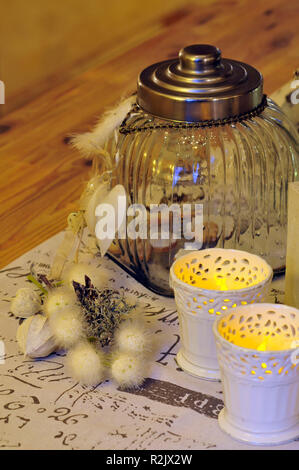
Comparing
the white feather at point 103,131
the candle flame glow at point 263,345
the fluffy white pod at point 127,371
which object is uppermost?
the white feather at point 103,131

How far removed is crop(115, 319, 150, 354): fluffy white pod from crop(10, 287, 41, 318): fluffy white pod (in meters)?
0.12

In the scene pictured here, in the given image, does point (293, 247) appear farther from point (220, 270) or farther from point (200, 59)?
point (200, 59)

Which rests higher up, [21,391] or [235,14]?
[235,14]

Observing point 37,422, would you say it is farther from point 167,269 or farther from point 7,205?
point 7,205

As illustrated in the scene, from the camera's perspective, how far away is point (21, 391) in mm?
704

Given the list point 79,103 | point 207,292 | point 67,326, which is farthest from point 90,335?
point 79,103

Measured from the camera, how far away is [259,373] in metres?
0.59

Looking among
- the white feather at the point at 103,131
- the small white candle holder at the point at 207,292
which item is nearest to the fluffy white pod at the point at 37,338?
the small white candle holder at the point at 207,292

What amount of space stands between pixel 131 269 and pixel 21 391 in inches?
9.4

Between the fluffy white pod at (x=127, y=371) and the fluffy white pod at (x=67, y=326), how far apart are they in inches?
2.0

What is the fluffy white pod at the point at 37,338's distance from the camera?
0.74 meters

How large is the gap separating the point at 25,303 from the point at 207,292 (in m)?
0.22

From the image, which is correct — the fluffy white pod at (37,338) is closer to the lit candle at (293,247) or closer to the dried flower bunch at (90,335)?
the dried flower bunch at (90,335)
